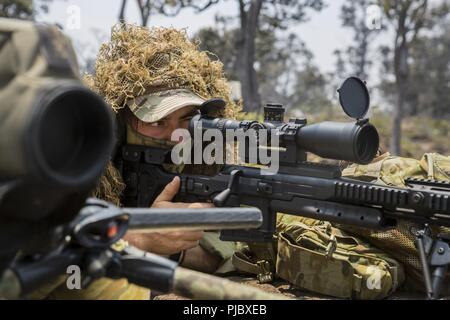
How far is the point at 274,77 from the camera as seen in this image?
137ft

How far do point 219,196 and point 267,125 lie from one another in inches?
16.3

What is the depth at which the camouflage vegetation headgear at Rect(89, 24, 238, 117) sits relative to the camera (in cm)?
311

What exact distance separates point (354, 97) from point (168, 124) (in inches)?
40.5

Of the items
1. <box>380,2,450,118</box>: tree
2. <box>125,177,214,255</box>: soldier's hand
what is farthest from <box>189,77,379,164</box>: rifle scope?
<box>380,2,450,118</box>: tree

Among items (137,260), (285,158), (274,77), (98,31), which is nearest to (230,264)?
(285,158)

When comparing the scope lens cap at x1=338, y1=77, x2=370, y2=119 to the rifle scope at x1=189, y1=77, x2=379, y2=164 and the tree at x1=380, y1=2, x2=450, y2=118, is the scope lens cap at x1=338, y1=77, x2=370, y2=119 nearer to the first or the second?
the rifle scope at x1=189, y1=77, x2=379, y2=164

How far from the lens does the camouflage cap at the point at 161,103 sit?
9.57ft

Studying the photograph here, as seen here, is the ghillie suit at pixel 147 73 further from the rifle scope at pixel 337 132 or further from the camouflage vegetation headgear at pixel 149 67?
the rifle scope at pixel 337 132

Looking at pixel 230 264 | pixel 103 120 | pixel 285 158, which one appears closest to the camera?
pixel 103 120

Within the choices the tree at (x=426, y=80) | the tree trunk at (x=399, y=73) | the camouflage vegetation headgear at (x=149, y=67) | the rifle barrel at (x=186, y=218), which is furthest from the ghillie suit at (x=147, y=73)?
the tree at (x=426, y=80)

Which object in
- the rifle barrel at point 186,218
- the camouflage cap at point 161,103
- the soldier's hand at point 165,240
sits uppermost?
the camouflage cap at point 161,103

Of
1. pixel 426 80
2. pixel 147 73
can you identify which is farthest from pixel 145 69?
pixel 426 80

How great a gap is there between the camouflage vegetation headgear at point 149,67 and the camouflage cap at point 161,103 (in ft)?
0.16
